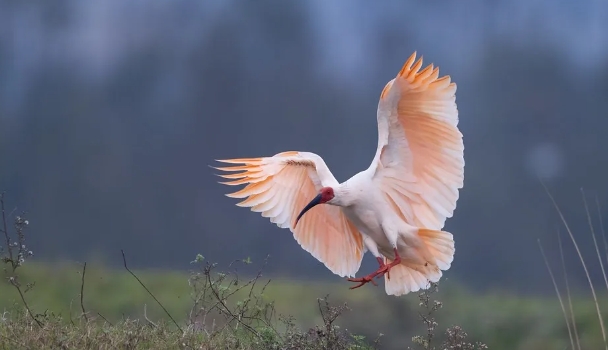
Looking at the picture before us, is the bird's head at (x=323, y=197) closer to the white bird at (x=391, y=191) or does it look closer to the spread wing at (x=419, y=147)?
the white bird at (x=391, y=191)

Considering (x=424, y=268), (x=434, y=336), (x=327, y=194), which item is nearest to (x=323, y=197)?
(x=327, y=194)

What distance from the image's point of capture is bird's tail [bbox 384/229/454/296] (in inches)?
211

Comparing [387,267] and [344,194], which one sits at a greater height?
[344,194]

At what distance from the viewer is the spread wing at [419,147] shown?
512 cm

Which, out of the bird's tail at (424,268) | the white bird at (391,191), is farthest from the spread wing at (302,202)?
the bird's tail at (424,268)

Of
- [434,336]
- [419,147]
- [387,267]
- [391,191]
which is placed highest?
[419,147]

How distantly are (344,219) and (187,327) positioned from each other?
150 cm

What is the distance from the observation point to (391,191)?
18.1 feet

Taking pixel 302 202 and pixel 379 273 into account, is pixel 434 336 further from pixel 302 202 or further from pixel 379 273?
pixel 302 202

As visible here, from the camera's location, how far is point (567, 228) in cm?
450

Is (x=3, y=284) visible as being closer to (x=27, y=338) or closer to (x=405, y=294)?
(x=27, y=338)

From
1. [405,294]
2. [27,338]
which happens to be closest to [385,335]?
[405,294]

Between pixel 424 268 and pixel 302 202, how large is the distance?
0.89m

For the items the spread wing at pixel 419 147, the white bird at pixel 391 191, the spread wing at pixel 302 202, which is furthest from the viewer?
the spread wing at pixel 302 202
